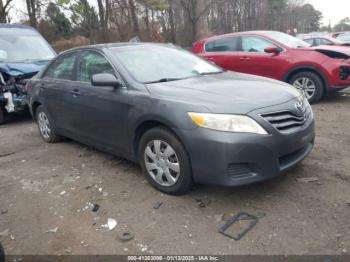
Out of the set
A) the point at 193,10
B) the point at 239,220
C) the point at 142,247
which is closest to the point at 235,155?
the point at 239,220

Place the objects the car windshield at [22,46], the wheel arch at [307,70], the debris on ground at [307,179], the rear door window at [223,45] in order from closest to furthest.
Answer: the debris on ground at [307,179] → the wheel arch at [307,70] → the car windshield at [22,46] → the rear door window at [223,45]

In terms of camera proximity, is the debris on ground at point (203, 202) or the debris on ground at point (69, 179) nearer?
the debris on ground at point (203, 202)

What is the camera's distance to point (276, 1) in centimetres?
5103

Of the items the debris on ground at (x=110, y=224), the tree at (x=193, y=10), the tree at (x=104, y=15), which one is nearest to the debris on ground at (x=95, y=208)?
the debris on ground at (x=110, y=224)

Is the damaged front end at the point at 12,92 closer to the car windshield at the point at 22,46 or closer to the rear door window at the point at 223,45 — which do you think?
the car windshield at the point at 22,46

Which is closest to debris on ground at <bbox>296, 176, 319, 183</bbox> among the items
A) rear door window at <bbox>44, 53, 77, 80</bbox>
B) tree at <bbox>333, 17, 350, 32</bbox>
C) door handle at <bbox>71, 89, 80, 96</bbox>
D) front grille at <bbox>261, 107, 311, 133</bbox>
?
front grille at <bbox>261, 107, 311, 133</bbox>

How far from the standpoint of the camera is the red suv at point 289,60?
738cm

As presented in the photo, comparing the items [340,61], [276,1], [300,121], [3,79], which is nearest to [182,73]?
[300,121]

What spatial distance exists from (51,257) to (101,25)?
20.6 metres

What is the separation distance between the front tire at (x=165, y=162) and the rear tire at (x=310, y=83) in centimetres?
469

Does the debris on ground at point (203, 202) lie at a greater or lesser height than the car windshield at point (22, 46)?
lesser

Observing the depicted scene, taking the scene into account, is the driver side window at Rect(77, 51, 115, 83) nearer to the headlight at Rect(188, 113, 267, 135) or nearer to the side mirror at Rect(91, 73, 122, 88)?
the side mirror at Rect(91, 73, 122, 88)

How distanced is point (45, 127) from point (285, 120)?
4.10 metres

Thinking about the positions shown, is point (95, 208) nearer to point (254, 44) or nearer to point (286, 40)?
point (254, 44)
